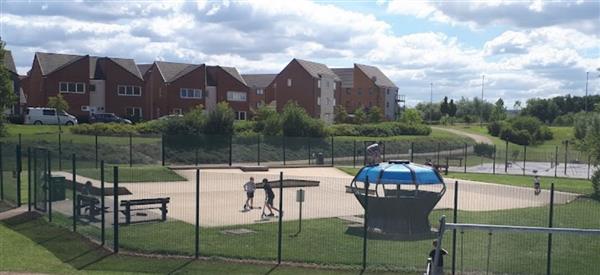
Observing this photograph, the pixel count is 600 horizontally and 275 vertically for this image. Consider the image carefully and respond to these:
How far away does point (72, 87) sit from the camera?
73.6 meters

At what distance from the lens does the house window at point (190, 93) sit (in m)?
80.3

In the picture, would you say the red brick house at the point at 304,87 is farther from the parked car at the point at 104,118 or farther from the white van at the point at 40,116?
the white van at the point at 40,116

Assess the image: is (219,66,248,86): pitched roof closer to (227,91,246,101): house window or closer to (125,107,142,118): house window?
(227,91,246,101): house window

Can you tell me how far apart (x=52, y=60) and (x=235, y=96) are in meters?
23.0

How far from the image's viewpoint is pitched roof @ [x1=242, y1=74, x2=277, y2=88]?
114 metres

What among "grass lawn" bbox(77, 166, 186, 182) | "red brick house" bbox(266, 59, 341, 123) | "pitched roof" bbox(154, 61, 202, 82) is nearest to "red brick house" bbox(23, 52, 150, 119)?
"pitched roof" bbox(154, 61, 202, 82)

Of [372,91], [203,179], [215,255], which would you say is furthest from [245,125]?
[372,91]

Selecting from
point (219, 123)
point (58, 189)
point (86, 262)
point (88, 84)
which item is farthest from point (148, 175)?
point (88, 84)

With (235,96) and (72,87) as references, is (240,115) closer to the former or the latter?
(235,96)

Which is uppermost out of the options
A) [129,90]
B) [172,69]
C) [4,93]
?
→ [172,69]

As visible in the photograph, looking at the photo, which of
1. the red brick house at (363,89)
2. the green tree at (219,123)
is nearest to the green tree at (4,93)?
the green tree at (219,123)

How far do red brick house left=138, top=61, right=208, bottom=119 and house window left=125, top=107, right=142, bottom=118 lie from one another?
4.30 feet

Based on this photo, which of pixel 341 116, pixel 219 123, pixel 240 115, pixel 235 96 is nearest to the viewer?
pixel 219 123

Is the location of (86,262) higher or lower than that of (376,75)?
lower
